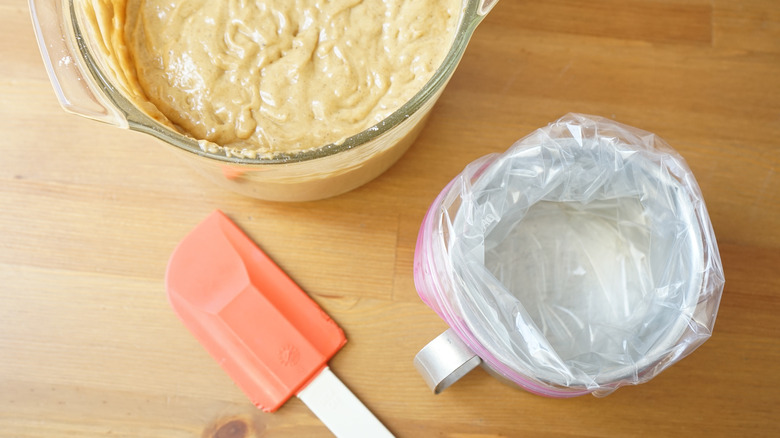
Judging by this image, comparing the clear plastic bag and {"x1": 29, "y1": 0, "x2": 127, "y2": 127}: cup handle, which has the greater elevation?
{"x1": 29, "y1": 0, "x2": 127, "y2": 127}: cup handle

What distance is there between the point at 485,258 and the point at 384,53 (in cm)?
29

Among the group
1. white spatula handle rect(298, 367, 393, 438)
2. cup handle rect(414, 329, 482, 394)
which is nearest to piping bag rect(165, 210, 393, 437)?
white spatula handle rect(298, 367, 393, 438)

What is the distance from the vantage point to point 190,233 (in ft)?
2.76

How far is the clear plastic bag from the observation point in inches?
26.9

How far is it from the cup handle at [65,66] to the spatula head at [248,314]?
221mm

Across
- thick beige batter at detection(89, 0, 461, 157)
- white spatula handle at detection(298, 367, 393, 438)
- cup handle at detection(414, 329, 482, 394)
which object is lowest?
white spatula handle at detection(298, 367, 393, 438)

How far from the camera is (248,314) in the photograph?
2.64ft

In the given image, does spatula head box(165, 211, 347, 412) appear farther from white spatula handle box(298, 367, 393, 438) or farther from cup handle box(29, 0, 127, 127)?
cup handle box(29, 0, 127, 127)

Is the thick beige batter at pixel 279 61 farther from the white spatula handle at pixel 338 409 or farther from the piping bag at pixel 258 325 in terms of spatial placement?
the white spatula handle at pixel 338 409

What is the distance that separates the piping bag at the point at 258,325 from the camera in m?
0.79

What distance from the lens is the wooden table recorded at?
31.9 inches

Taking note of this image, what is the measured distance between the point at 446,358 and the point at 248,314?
258 millimetres

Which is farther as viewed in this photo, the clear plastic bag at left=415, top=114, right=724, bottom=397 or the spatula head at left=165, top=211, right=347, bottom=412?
the spatula head at left=165, top=211, right=347, bottom=412

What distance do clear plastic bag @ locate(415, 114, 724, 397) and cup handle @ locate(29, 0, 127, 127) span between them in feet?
1.26
